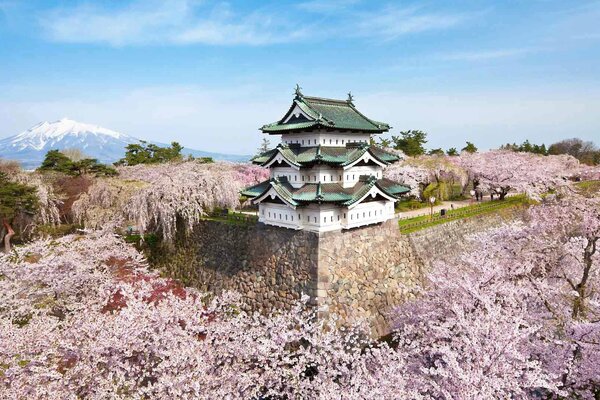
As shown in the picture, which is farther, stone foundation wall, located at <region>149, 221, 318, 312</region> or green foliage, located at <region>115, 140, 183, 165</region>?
green foliage, located at <region>115, 140, 183, 165</region>

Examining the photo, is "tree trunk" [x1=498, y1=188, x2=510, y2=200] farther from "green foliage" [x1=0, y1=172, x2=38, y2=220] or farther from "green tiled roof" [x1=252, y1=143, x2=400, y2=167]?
"green foliage" [x1=0, y1=172, x2=38, y2=220]

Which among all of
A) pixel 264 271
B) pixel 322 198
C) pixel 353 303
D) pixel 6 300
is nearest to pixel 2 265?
pixel 6 300

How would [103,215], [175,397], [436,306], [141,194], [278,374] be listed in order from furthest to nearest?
[103,215] → [141,194] → [436,306] → [278,374] → [175,397]

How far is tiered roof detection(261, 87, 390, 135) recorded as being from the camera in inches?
645

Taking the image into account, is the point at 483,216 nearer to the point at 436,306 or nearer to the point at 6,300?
the point at 436,306

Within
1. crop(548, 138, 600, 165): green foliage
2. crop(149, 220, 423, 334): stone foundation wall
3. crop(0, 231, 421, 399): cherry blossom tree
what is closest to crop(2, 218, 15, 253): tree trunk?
crop(0, 231, 421, 399): cherry blossom tree

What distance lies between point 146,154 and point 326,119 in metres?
33.2

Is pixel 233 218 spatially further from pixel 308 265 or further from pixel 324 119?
pixel 324 119

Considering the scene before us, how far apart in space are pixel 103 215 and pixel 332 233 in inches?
576

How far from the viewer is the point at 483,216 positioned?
28312 millimetres

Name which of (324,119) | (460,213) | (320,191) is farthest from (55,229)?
(460,213)

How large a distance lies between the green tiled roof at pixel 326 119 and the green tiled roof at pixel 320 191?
2.48 m

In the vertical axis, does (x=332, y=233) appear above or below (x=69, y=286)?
above

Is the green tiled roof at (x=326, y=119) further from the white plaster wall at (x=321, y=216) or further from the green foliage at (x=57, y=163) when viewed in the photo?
the green foliage at (x=57, y=163)
